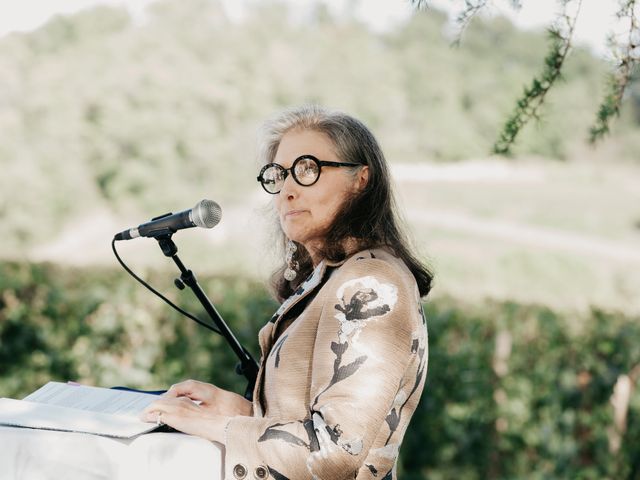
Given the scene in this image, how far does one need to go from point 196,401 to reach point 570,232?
29.4 meters

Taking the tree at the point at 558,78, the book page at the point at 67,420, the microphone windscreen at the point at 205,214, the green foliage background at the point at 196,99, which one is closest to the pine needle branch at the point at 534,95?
the tree at the point at 558,78

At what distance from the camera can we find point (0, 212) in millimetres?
21859

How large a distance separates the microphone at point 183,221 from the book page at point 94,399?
0.43 meters

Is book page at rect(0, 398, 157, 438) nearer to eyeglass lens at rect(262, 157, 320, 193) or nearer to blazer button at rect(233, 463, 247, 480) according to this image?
A: blazer button at rect(233, 463, 247, 480)

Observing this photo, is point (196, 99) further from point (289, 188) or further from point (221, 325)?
point (289, 188)

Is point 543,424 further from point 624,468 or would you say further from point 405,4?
point 405,4

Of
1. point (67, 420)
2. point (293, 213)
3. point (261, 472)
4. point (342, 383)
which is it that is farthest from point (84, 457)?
point (293, 213)

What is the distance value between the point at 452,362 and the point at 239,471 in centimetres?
325

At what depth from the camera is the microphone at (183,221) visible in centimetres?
200

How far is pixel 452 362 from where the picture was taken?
16.0ft

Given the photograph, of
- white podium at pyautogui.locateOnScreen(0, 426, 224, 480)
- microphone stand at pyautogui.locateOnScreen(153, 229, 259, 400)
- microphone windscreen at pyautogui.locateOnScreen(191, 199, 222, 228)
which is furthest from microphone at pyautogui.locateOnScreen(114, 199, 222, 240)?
white podium at pyautogui.locateOnScreen(0, 426, 224, 480)

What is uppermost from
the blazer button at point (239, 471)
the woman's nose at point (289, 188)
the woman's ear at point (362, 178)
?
the woman's ear at point (362, 178)

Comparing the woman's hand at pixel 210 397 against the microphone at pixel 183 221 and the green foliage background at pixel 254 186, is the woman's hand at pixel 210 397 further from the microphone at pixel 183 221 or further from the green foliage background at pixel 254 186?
the green foliage background at pixel 254 186

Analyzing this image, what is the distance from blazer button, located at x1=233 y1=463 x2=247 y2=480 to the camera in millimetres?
1778
